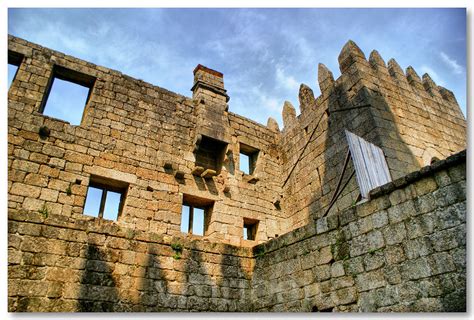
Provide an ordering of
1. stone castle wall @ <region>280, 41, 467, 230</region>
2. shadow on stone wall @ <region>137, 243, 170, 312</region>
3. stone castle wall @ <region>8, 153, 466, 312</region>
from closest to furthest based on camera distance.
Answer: stone castle wall @ <region>8, 153, 466, 312</region> → shadow on stone wall @ <region>137, 243, 170, 312</region> → stone castle wall @ <region>280, 41, 467, 230</region>

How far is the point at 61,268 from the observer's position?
5.00 m

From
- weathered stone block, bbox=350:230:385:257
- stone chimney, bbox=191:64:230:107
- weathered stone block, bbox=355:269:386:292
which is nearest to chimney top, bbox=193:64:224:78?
stone chimney, bbox=191:64:230:107

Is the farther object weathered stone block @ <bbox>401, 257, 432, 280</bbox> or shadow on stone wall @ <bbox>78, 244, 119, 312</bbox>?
shadow on stone wall @ <bbox>78, 244, 119, 312</bbox>

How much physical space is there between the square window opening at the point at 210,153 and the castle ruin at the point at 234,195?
0.05 meters

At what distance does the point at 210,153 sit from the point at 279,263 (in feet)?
12.0

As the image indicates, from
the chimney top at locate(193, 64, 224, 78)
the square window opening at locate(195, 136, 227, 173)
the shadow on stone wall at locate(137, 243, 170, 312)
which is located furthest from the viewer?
the chimney top at locate(193, 64, 224, 78)

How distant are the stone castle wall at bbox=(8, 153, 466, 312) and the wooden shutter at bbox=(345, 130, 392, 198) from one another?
78cm

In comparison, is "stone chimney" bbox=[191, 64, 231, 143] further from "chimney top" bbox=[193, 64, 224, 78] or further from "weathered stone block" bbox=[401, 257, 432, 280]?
"weathered stone block" bbox=[401, 257, 432, 280]

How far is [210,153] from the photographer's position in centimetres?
877

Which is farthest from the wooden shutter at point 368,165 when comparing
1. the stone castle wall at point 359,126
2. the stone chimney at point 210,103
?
the stone chimney at point 210,103

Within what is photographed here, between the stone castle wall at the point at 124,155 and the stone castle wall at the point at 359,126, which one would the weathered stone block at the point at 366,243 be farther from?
the stone castle wall at the point at 124,155

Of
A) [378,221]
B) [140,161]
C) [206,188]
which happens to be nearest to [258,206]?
[206,188]

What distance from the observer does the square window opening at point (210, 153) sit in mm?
8492

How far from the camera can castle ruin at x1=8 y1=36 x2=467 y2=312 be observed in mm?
4406
